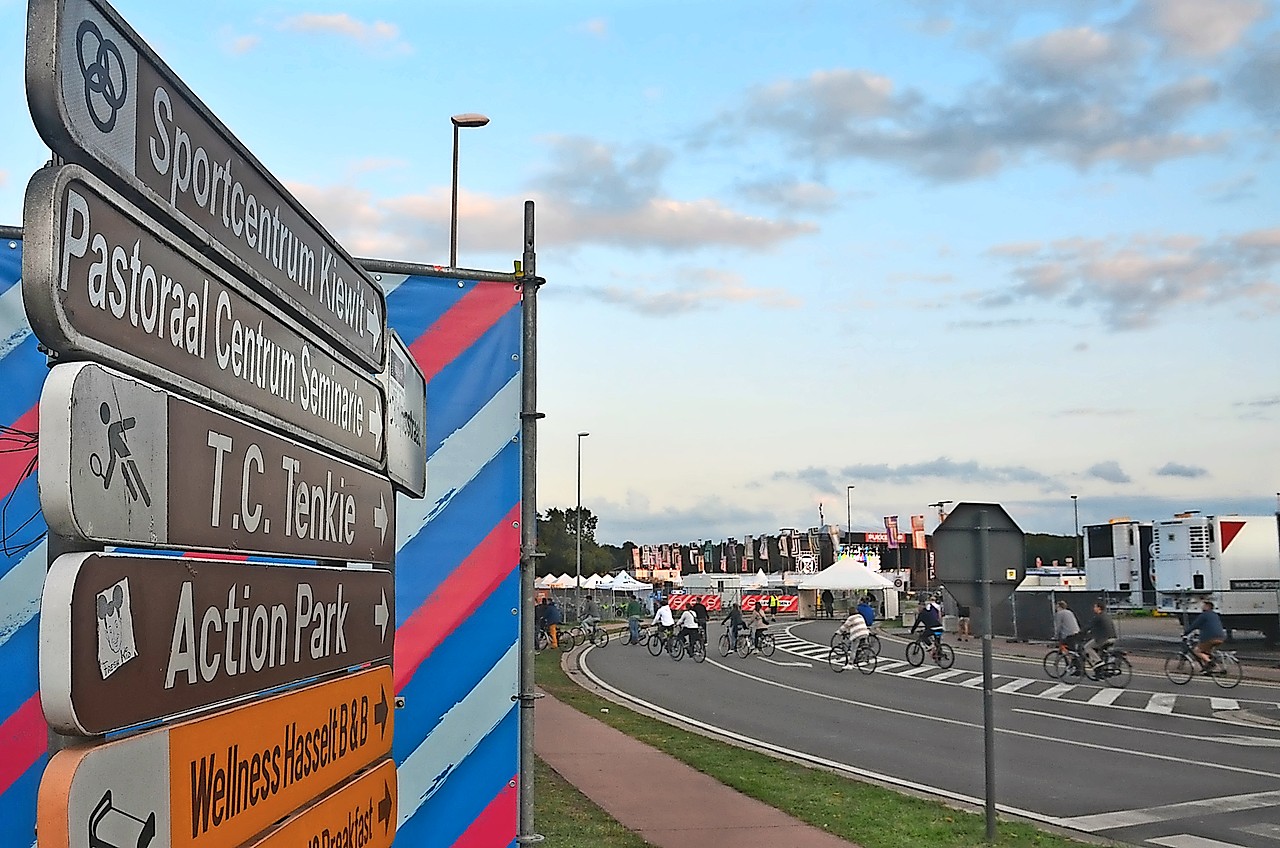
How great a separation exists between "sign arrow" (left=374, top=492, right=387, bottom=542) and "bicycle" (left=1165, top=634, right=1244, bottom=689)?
2551cm

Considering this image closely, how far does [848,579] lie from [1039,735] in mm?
23791

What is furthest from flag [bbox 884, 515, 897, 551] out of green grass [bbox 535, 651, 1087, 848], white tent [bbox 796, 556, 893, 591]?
green grass [bbox 535, 651, 1087, 848]

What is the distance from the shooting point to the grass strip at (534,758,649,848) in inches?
369

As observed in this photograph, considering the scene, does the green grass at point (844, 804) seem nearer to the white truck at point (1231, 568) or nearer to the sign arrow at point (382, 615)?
the sign arrow at point (382, 615)

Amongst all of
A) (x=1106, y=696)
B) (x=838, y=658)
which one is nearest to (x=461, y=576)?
(x=1106, y=696)

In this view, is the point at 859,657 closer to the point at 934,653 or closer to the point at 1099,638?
the point at 934,653

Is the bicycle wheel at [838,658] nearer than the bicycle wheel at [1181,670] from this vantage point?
No

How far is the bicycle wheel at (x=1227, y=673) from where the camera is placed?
25.0 meters

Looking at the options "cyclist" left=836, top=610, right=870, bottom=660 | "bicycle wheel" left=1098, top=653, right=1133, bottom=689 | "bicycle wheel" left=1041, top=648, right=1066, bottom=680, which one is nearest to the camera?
"bicycle wheel" left=1098, top=653, right=1133, bottom=689

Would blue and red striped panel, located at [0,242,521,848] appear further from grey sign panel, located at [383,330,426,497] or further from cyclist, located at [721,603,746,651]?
cyclist, located at [721,603,746,651]

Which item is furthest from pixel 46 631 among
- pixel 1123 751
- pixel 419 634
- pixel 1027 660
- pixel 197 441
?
pixel 1027 660

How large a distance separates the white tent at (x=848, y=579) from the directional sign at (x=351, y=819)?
36884 mm

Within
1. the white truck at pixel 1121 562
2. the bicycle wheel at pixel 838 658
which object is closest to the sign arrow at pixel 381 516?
the bicycle wheel at pixel 838 658

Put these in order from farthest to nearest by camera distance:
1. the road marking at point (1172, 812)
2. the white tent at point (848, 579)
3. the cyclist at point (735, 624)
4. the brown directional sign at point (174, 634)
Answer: the white tent at point (848, 579) → the cyclist at point (735, 624) → the road marking at point (1172, 812) → the brown directional sign at point (174, 634)
